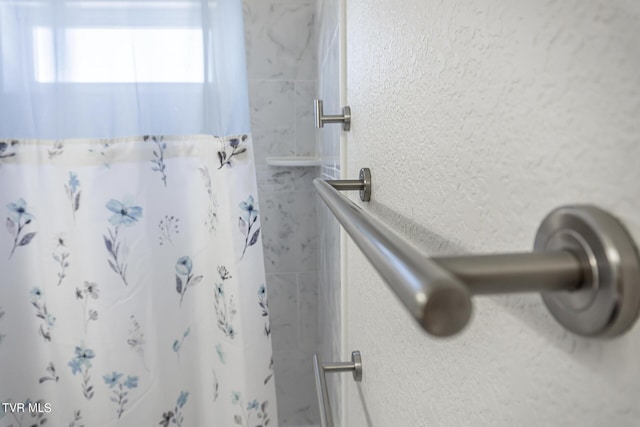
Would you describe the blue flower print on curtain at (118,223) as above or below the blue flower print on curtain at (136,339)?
above

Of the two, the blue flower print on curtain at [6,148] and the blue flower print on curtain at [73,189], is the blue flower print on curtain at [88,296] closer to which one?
the blue flower print on curtain at [73,189]

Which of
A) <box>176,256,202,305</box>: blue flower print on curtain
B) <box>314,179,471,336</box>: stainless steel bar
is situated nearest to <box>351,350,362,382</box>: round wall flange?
<box>314,179,471,336</box>: stainless steel bar

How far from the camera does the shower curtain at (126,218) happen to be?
3.10 ft

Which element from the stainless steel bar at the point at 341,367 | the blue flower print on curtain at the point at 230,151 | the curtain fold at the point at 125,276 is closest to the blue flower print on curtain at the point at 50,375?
the curtain fold at the point at 125,276

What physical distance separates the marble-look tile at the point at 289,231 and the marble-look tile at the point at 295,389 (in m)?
0.38

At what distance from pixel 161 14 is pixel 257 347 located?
85cm

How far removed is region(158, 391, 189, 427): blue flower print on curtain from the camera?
1.07 m

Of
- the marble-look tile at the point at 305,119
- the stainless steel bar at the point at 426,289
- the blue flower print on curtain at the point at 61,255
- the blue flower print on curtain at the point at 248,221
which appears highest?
the marble-look tile at the point at 305,119

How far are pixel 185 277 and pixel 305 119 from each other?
76 cm

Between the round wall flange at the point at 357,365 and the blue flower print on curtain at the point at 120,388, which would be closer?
the round wall flange at the point at 357,365

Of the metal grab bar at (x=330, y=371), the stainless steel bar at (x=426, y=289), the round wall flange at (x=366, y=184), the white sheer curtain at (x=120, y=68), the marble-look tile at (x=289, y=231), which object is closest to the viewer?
the stainless steel bar at (x=426, y=289)

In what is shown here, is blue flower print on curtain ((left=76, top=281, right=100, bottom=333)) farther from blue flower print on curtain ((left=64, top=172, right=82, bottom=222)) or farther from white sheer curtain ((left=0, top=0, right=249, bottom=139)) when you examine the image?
white sheer curtain ((left=0, top=0, right=249, bottom=139))

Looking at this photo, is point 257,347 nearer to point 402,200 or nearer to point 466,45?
point 402,200

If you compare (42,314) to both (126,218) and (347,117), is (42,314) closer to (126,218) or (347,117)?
(126,218)
